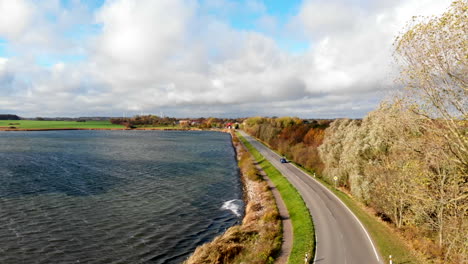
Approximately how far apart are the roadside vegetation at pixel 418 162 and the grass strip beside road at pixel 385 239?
91 millimetres

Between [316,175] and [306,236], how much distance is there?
34.2 meters

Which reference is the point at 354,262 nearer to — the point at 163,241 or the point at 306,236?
the point at 306,236

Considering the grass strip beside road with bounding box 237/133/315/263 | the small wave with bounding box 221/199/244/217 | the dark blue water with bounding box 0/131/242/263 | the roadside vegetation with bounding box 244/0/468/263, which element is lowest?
the small wave with bounding box 221/199/244/217

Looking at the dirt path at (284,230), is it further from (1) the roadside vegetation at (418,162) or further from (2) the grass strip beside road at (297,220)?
(1) the roadside vegetation at (418,162)

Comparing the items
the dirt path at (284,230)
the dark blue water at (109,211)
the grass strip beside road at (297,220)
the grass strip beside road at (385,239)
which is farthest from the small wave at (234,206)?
the grass strip beside road at (385,239)

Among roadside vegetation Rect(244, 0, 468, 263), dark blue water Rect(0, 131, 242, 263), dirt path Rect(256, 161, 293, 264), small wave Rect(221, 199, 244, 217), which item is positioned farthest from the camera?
small wave Rect(221, 199, 244, 217)

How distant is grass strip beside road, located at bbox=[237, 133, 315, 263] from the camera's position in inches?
940

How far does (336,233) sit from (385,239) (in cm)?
424

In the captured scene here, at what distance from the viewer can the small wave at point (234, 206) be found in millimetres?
40844

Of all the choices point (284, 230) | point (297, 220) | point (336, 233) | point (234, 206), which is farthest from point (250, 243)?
point (234, 206)

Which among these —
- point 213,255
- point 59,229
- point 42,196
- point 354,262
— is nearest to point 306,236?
point 354,262

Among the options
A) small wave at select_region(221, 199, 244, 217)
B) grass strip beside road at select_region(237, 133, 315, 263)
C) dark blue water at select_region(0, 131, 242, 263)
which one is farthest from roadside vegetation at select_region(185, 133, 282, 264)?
dark blue water at select_region(0, 131, 242, 263)

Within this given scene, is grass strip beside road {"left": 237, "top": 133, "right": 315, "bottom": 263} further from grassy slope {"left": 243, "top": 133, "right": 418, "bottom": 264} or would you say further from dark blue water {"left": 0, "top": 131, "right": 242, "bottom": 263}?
dark blue water {"left": 0, "top": 131, "right": 242, "bottom": 263}

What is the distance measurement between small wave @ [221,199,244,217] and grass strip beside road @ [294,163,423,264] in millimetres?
14900
